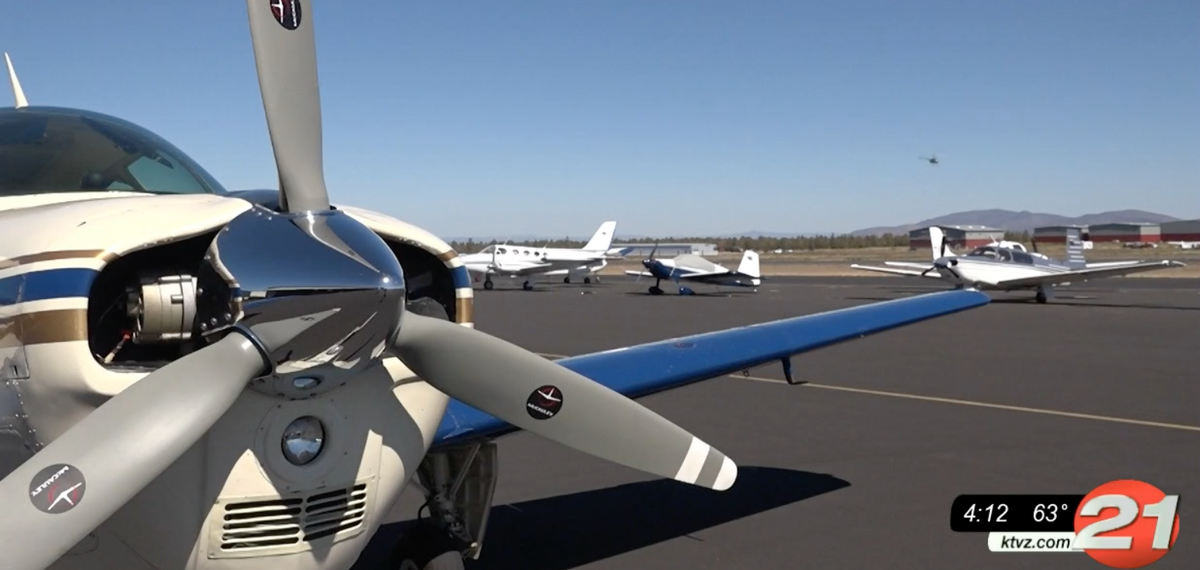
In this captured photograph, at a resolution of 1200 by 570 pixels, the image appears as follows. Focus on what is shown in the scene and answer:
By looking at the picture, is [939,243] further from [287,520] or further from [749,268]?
[287,520]

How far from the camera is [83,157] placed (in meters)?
3.85

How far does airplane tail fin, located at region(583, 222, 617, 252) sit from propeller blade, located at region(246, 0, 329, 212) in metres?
48.5

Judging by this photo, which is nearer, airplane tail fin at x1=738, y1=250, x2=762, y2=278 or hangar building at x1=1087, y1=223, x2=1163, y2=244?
airplane tail fin at x1=738, y1=250, x2=762, y2=278

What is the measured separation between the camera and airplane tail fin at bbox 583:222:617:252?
2037 inches

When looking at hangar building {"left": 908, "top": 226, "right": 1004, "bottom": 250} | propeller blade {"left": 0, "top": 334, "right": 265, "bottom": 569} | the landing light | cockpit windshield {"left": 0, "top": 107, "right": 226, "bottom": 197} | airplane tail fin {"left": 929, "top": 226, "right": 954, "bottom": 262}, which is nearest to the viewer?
propeller blade {"left": 0, "top": 334, "right": 265, "bottom": 569}

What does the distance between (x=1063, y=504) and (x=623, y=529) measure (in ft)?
Result: 8.95

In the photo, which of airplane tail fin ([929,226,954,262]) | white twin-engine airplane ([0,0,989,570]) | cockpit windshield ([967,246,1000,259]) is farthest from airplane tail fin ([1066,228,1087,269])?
white twin-engine airplane ([0,0,989,570])

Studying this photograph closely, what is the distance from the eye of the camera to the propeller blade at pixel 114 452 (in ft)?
7.35

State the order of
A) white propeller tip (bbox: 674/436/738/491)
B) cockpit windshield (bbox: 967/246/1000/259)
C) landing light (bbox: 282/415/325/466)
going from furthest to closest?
cockpit windshield (bbox: 967/246/1000/259)
white propeller tip (bbox: 674/436/738/491)
landing light (bbox: 282/415/325/466)

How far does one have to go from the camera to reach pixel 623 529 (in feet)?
17.8

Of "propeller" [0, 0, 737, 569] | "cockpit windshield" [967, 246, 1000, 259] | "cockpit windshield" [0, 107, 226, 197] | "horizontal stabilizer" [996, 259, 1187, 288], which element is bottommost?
"horizontal stabilizer" [996, 259, 1187, 288]

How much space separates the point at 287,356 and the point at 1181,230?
138m
